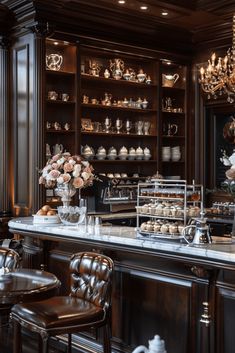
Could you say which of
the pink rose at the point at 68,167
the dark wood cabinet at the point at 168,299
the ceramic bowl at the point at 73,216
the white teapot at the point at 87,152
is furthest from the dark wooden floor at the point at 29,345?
the white teapot at the point at 87,152

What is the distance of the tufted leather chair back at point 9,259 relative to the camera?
12.3ft

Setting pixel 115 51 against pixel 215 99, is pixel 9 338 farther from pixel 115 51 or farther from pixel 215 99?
pixel 215 99

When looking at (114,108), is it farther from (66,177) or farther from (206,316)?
(206,316)

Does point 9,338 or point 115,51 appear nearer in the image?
point 9,338

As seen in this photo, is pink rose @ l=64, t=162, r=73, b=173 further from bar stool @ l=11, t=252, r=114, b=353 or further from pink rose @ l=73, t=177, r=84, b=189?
bar stool @ l=11, t=252, r=114, b=353

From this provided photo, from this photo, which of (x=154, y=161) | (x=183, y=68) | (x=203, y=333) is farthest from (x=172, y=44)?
(x=203, y=333)

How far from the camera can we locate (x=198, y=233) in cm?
327

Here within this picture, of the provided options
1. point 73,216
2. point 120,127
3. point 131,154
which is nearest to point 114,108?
point 120,127

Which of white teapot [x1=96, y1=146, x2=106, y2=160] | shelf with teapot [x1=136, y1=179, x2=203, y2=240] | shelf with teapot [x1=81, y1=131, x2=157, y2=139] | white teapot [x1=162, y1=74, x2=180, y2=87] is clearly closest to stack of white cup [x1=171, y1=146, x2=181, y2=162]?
shelf with teapot [x1=81, y1=131, x2=157, y2=139]

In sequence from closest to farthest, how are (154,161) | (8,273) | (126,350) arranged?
(8,273), (126,350), (154,161)

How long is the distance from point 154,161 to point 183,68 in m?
1.37

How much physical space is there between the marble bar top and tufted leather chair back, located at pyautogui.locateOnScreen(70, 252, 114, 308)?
0.26 metres

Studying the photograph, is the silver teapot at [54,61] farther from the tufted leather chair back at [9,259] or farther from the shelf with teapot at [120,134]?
the tufted leather chair back at [9,259]

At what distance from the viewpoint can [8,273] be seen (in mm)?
3459
